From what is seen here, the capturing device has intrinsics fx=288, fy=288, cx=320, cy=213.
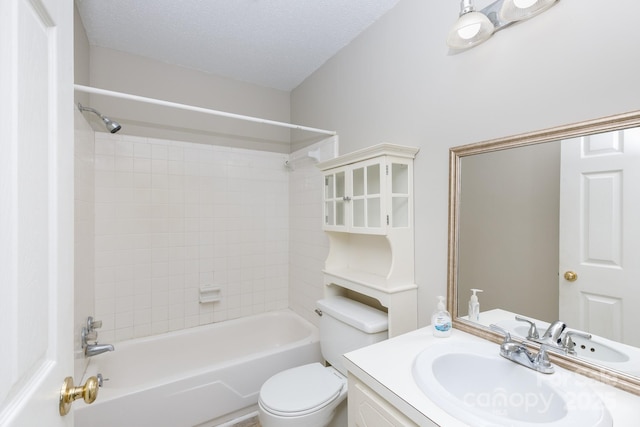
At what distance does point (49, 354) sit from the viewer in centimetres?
55

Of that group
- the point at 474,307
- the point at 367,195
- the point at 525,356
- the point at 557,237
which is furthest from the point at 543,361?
the point at 367,195

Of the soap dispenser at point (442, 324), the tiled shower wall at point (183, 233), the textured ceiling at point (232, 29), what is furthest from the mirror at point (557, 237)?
the tiled shower wall at point (183, 233)

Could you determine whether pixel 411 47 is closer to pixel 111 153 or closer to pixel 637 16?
pixel 637 16

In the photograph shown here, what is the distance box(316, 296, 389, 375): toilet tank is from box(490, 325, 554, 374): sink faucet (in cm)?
55

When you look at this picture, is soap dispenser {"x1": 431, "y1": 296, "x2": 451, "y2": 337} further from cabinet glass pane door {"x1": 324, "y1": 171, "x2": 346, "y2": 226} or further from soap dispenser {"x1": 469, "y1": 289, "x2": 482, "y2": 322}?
cabinet glass pane door {"x1": 324, "y1": 171, "x2": 346, "y2": 226}

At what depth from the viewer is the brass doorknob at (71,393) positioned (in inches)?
23.4

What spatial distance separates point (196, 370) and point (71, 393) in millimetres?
1250

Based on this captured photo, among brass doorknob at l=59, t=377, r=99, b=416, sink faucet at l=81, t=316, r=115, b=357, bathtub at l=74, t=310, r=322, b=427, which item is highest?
brass doorknob at l=59, t=377, r=99, b=416

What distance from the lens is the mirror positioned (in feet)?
2.82

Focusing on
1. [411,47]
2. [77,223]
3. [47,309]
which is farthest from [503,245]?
[77,223]

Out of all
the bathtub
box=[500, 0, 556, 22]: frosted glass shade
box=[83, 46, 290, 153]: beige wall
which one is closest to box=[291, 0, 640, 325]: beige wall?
box=[500, 0, 556, 22]: frosted glass shade

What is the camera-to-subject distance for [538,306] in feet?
3.43

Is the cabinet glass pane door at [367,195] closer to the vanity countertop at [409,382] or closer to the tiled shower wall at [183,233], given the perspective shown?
the vanity countertop at [409,382]

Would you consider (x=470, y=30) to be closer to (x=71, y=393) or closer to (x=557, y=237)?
(x=557, y=237)
